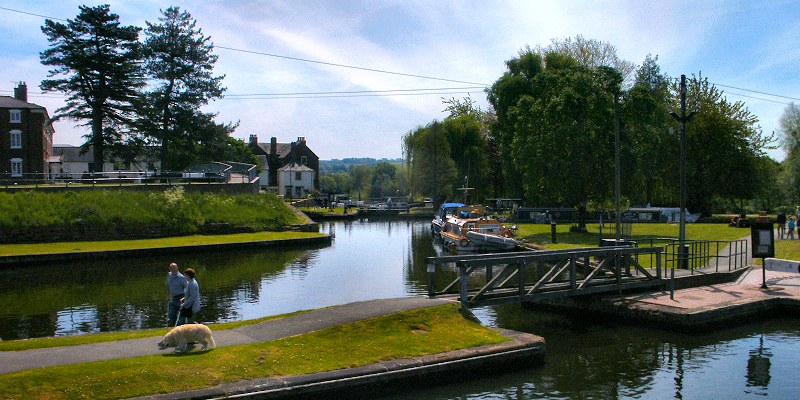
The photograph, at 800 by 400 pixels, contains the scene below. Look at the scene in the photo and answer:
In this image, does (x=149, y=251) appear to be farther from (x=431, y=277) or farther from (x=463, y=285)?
(x=463, y=285)

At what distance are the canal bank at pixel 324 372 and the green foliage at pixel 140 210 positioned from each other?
33.0 meters

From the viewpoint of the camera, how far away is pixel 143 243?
43.1m

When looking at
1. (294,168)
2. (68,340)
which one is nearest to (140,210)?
(68,340)

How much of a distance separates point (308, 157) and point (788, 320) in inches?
4464

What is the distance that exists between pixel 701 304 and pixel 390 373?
41.6 ft

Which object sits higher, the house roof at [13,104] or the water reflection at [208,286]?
the house roof at [13,104]

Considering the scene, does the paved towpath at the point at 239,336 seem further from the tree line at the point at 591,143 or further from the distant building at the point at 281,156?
the distant building at the point at 281,156

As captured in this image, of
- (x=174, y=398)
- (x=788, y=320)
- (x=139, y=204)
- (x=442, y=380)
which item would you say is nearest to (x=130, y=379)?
(x=174, y=398)

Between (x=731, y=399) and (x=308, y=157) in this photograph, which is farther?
(x=308, y=157)

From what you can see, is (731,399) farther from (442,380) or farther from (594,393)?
(442,380)

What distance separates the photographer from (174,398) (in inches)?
438

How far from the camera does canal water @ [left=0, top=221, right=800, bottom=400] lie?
15.1 metres

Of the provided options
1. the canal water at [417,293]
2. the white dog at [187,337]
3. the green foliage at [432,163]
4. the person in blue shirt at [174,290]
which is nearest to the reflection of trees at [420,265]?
the canal water at [417,293]

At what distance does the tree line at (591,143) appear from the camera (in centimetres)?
5006
